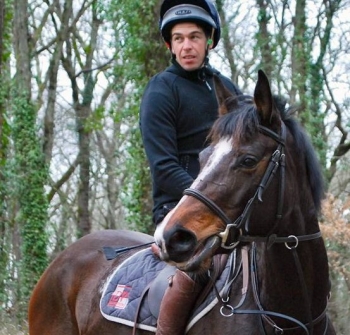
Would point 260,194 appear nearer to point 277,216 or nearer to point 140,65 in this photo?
point 277,216

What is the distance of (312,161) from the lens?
156 inches

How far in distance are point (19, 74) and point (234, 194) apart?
16.5 m

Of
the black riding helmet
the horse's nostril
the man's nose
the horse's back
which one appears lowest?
the horse's back

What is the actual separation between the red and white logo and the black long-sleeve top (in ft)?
1.98

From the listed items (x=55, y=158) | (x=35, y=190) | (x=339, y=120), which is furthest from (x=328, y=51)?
(x=55, y=158)

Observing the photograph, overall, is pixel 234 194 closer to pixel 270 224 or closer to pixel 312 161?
pixel 270 224

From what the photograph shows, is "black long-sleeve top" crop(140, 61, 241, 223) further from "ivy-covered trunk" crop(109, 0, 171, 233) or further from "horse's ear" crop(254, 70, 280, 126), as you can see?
"ivy-covered trunk" crop(109, 0, 171, 233)

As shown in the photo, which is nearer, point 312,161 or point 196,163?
point 312,161

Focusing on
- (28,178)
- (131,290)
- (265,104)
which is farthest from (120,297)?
(28,178)

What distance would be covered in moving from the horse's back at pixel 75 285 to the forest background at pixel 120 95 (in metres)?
3.31

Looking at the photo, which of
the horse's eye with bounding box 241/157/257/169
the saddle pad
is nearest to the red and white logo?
the saddle pad

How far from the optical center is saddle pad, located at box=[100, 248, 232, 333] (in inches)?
183

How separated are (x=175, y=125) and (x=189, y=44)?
50cm

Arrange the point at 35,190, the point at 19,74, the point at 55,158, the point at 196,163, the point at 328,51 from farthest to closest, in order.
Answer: the point at 55,158 < the point at 19,74 < the point at 35,190 < the point at 328,51 < the point at 196,163
